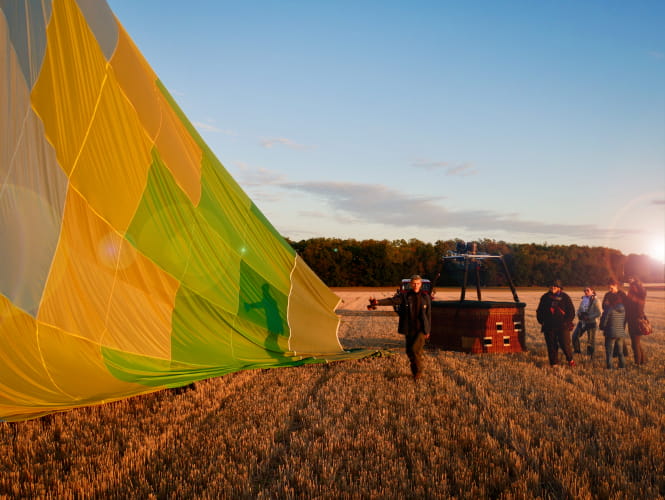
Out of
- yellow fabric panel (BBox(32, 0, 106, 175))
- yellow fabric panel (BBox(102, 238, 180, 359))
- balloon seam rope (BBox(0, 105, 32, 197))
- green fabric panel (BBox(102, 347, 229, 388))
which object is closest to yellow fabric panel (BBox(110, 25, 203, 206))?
yellow fabric panel (BBox(32, 0, 106, 175))

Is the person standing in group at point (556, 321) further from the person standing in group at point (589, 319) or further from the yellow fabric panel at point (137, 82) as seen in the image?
the yellow fabric panel at point (137, 82)

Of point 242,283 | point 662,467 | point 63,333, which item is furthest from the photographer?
point 242,283

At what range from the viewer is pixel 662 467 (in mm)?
4062

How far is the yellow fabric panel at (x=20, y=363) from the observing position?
4.83 m

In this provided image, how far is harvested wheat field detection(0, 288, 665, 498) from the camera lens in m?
→ 3.69

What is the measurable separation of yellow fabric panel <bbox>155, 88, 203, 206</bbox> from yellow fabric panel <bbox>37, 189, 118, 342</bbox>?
5.01 feet

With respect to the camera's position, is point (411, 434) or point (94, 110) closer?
point (411, 434)

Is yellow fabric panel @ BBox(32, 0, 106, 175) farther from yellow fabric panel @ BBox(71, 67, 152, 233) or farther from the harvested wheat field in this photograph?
the harvested wheat field

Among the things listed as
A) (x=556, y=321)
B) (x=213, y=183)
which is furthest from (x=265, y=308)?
(x=556, y=321)

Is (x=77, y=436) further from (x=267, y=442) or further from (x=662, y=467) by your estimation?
(x=662, y=467)

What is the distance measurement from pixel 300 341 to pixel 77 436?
4240 mm

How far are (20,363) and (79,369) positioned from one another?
0.59 m

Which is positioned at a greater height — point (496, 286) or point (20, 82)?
point (20, 82)

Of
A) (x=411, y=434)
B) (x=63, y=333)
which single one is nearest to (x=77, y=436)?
(x=63, y=333)
